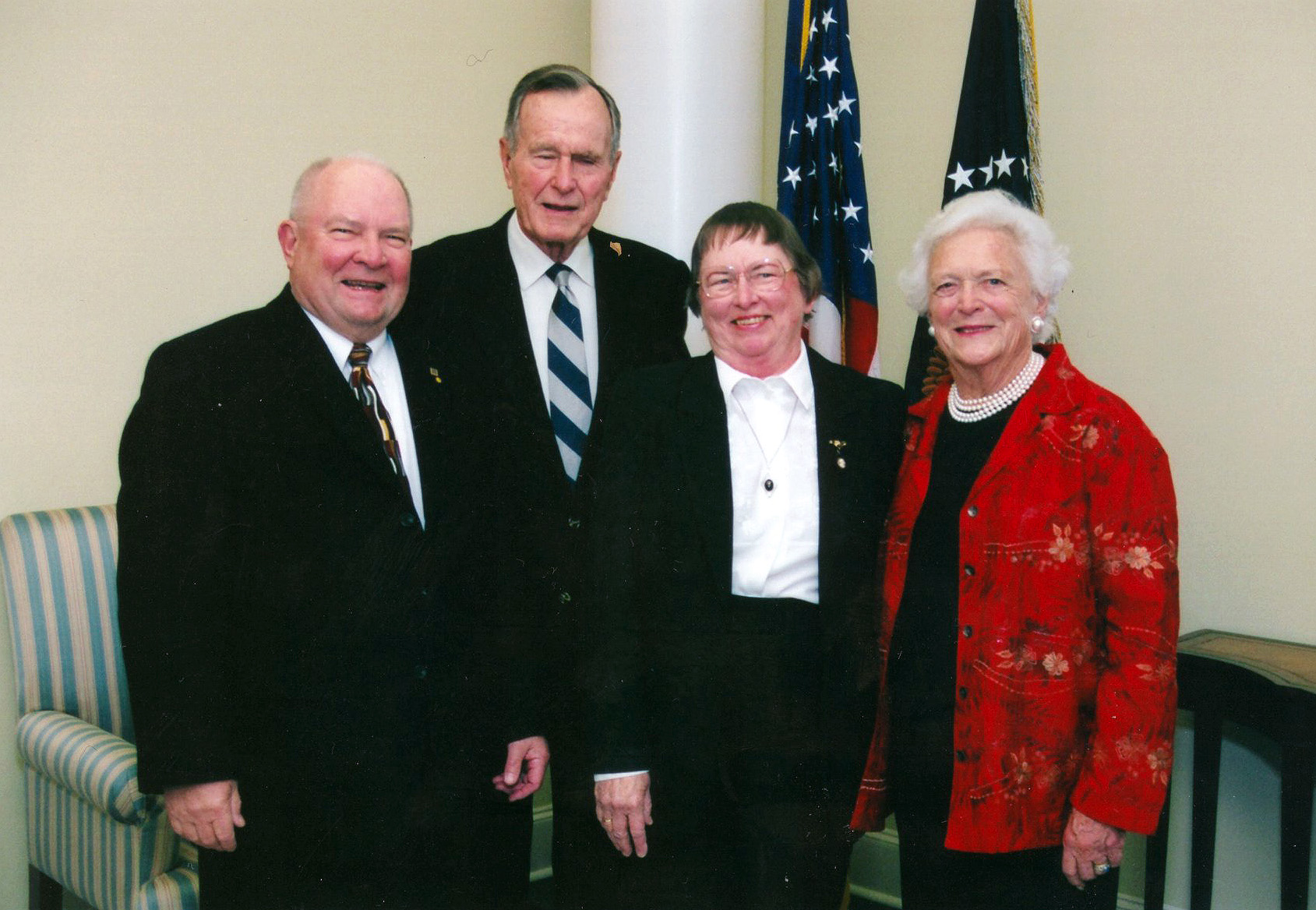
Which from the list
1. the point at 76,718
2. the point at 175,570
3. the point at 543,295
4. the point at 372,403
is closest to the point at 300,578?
the point at 175,570

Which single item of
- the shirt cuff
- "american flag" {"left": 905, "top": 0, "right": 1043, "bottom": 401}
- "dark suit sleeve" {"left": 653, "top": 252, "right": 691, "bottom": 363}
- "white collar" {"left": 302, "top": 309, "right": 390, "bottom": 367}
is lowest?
the shirt cuff

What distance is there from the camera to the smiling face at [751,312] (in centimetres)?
173

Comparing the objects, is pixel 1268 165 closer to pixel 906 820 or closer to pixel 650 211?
pixel 650 211

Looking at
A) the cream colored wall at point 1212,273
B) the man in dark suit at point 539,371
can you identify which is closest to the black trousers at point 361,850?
the man in dark suit at point 539,371

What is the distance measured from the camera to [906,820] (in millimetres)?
1748

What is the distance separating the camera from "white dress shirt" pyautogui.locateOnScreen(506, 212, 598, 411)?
6.62ft

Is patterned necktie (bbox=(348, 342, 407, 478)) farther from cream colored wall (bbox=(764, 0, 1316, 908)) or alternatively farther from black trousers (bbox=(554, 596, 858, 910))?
cream colored wall (bbox=(764, 0, 1316, 908))

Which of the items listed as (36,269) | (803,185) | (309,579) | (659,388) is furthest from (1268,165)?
(36,269)

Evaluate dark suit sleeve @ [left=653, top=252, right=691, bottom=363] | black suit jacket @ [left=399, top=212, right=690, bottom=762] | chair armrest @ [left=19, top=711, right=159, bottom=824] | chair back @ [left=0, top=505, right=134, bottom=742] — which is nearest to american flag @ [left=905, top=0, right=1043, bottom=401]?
dark suit sleeve @ [left=653, top=252, right=691, bottom=363]

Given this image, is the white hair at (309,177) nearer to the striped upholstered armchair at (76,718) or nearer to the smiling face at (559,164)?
the smiling face at (559,164)

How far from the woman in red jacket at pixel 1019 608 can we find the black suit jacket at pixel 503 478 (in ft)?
1.98

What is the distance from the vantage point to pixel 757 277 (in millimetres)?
1728

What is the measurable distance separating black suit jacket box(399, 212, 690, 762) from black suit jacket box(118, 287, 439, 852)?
0.42 feet

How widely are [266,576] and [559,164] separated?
953 millimetres
